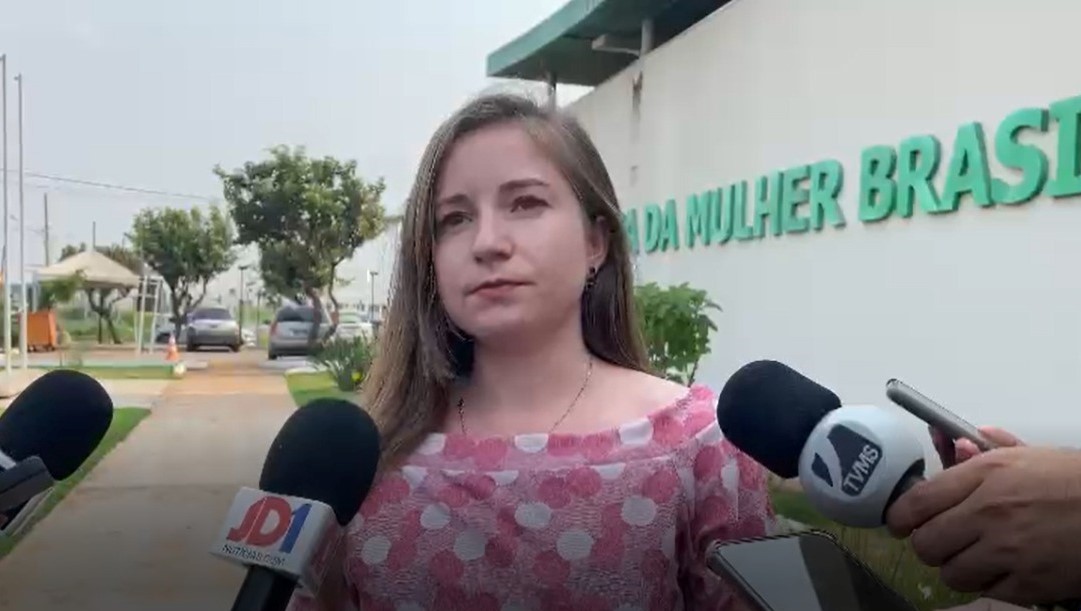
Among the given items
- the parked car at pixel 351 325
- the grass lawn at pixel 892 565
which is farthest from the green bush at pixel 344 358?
the grass lawn at pixel 892 565

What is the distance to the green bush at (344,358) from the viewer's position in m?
1.67

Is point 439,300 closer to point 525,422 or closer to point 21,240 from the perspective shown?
point 525,422

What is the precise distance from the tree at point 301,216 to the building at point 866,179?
46 centimetres

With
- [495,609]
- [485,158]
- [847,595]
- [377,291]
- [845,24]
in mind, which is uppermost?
[845,24]

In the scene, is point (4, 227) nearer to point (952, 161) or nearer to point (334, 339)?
point (334, 339)

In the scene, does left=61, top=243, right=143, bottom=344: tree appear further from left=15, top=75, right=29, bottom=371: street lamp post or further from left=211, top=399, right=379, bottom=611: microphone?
left=211, top=399, right=379, bottom=611: microphone

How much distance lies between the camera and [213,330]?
2.02m

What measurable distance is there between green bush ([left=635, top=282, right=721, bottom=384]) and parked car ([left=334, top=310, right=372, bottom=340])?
3.06 feet

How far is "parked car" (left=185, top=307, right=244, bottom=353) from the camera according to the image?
6.27 feet

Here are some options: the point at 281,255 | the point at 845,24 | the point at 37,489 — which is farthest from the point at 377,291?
the point at 845,24

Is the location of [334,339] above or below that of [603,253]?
below

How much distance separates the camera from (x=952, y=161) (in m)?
2.52

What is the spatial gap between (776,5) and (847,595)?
2.02 meters

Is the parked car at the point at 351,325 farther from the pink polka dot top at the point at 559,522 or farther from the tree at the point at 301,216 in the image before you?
the pink polka dot top at the point at 559,522
